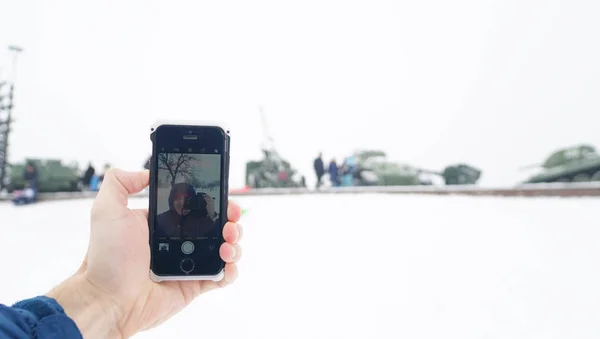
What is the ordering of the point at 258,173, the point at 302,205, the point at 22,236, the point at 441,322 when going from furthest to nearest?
the point at 258,173 → the point at 302,205 → the point at 22,236 → the point at 441,322

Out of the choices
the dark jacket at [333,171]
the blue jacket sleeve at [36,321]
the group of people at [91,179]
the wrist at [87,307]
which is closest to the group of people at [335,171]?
the dark jacket at [333,171]

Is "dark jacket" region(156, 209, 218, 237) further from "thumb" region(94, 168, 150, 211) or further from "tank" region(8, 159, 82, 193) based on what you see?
"tank" region(8, 159, 82, 193)

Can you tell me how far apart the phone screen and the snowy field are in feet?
2.03

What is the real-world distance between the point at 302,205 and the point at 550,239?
6.06m

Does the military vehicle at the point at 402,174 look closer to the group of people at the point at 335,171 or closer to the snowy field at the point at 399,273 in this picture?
the group of people at the point at 335,171

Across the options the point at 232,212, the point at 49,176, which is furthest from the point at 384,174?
the point at 232,212

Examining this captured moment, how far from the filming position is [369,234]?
747 cm

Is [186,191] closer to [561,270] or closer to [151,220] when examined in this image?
[151,220]

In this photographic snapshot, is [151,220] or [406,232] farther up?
[151,220]

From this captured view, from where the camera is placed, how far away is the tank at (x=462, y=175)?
61.0 feet

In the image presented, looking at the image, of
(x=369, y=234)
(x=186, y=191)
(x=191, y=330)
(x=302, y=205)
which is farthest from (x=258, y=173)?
(x=186, y=191)

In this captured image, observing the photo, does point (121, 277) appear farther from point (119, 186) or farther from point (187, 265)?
point (119, 186)

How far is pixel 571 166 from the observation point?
596 inches

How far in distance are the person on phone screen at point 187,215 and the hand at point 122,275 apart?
0.08m
